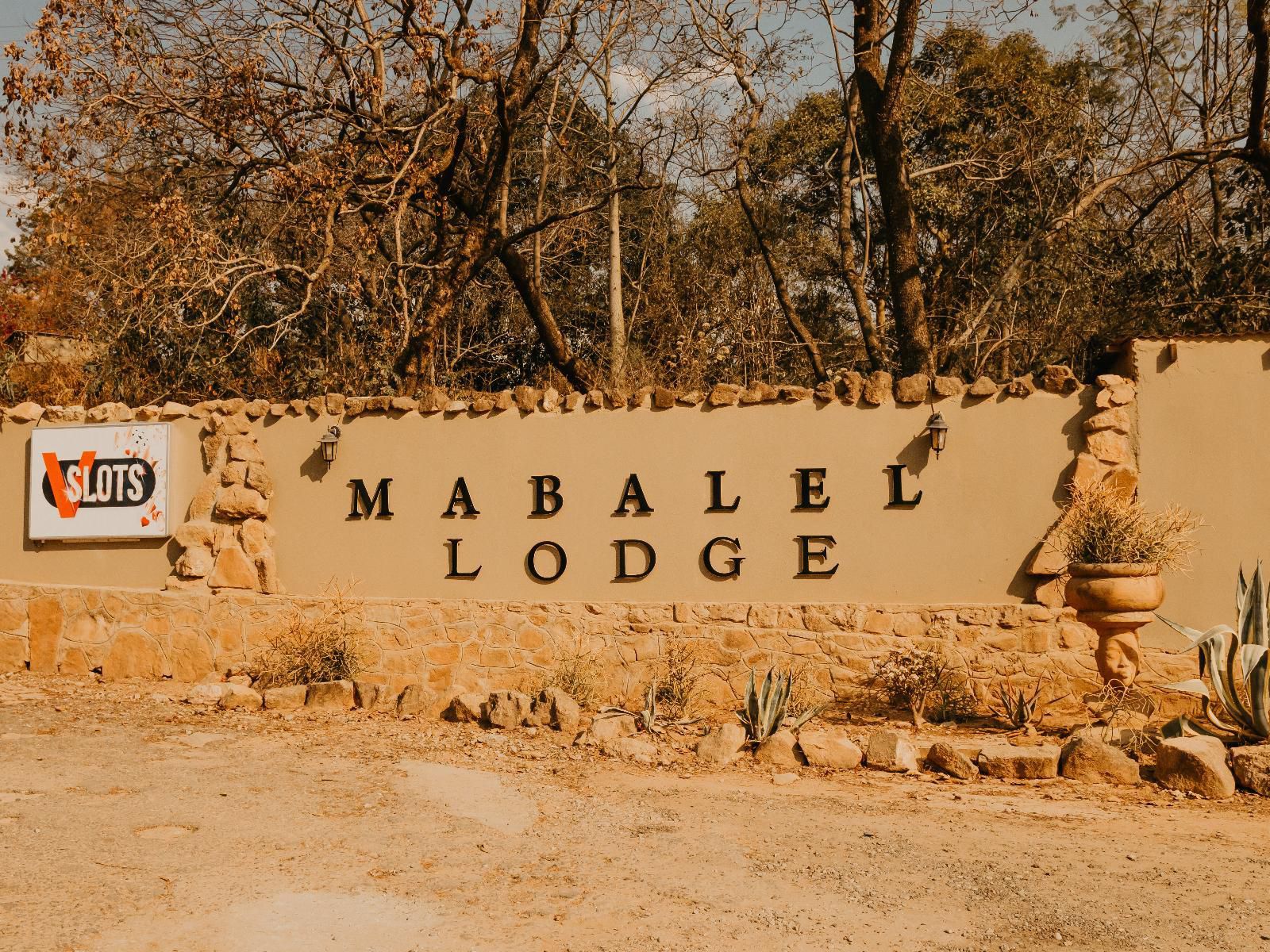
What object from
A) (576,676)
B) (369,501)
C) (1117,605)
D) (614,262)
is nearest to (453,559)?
(369,501)

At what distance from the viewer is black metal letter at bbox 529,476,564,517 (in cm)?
967

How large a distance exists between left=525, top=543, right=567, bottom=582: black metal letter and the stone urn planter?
13.3 ft

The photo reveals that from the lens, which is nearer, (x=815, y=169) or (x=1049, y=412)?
(x=1049, y=412)

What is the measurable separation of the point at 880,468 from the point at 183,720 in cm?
571

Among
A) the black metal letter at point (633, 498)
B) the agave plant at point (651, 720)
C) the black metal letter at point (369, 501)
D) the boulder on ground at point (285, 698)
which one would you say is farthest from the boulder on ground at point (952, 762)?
the black metal letter at point (369, 501)

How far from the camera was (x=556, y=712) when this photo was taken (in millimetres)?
8070

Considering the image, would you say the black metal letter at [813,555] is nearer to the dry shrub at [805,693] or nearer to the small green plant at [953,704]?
the dry shrub at [805,693]

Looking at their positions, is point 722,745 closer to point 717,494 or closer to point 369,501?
point 717,494

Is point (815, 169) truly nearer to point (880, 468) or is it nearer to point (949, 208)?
point (949, 208)

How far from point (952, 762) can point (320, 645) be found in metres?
5.18

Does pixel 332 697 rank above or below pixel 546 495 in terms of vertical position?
below

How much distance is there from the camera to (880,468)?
9.10 m

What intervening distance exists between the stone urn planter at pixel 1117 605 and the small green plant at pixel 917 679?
46.0 inches

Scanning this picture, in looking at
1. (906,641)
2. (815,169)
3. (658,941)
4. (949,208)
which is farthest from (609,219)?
(658,941)
